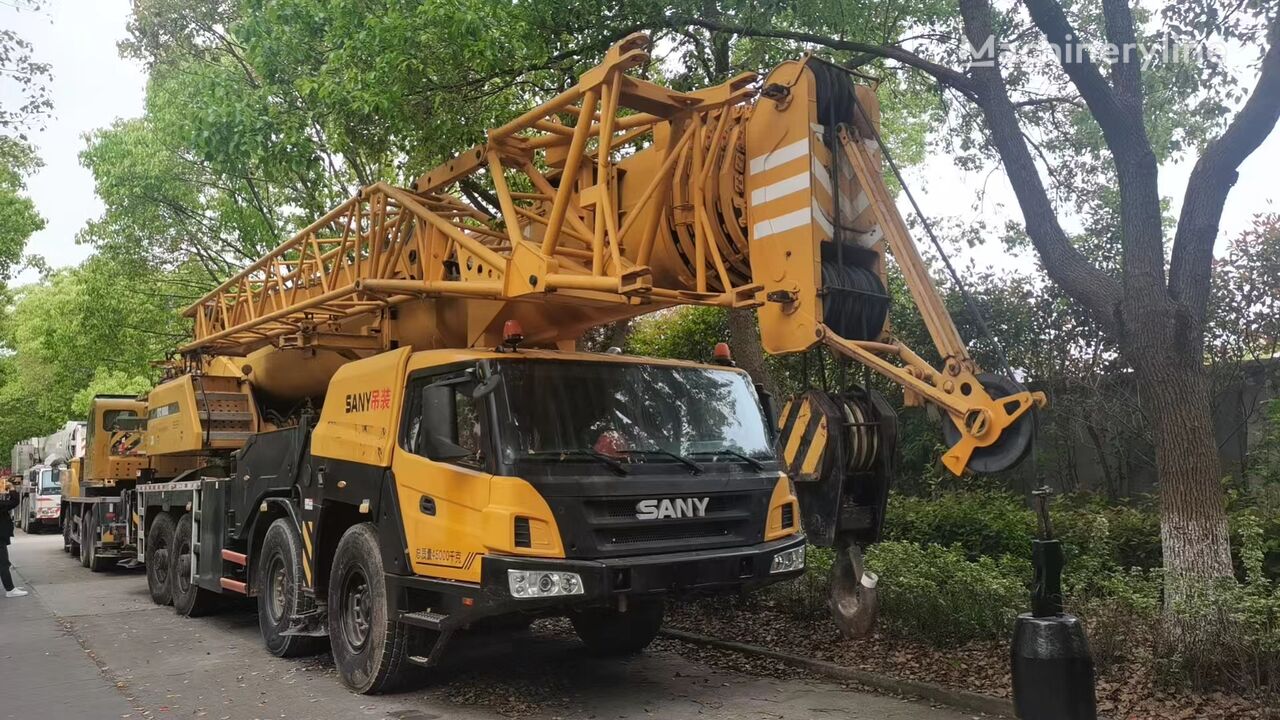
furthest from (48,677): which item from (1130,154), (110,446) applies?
(110,446)

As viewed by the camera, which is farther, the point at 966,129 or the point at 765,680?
the point at 966,129

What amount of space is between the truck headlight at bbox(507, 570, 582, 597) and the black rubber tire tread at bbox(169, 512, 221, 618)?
6.42 metres

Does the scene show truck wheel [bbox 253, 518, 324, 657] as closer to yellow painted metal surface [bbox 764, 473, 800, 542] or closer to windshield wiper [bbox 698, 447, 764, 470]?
windshield wiper [bbox 698, 447, 764, 470]

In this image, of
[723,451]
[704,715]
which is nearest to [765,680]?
[704,715]

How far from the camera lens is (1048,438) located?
12.4 metres

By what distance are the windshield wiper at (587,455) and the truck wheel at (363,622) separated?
1563 millimetres

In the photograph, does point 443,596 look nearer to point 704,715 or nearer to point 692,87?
point 704,715

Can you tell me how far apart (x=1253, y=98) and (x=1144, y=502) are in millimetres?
5816

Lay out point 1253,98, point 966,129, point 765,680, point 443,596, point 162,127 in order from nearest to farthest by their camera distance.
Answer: point 443,596, point 1253,98, point 765,680, point 966,129, point 162,127

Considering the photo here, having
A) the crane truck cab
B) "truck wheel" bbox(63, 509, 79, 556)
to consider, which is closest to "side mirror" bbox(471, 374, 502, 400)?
the crane truck cab

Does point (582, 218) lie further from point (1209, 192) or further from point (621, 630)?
point (1209, 192)

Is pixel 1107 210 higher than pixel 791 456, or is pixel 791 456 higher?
pixel 1107 210

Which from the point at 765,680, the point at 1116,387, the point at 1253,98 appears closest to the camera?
the point at 1253,98

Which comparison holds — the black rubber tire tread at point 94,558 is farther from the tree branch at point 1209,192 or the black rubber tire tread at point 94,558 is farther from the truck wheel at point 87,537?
the tree branch at point 1209,192
